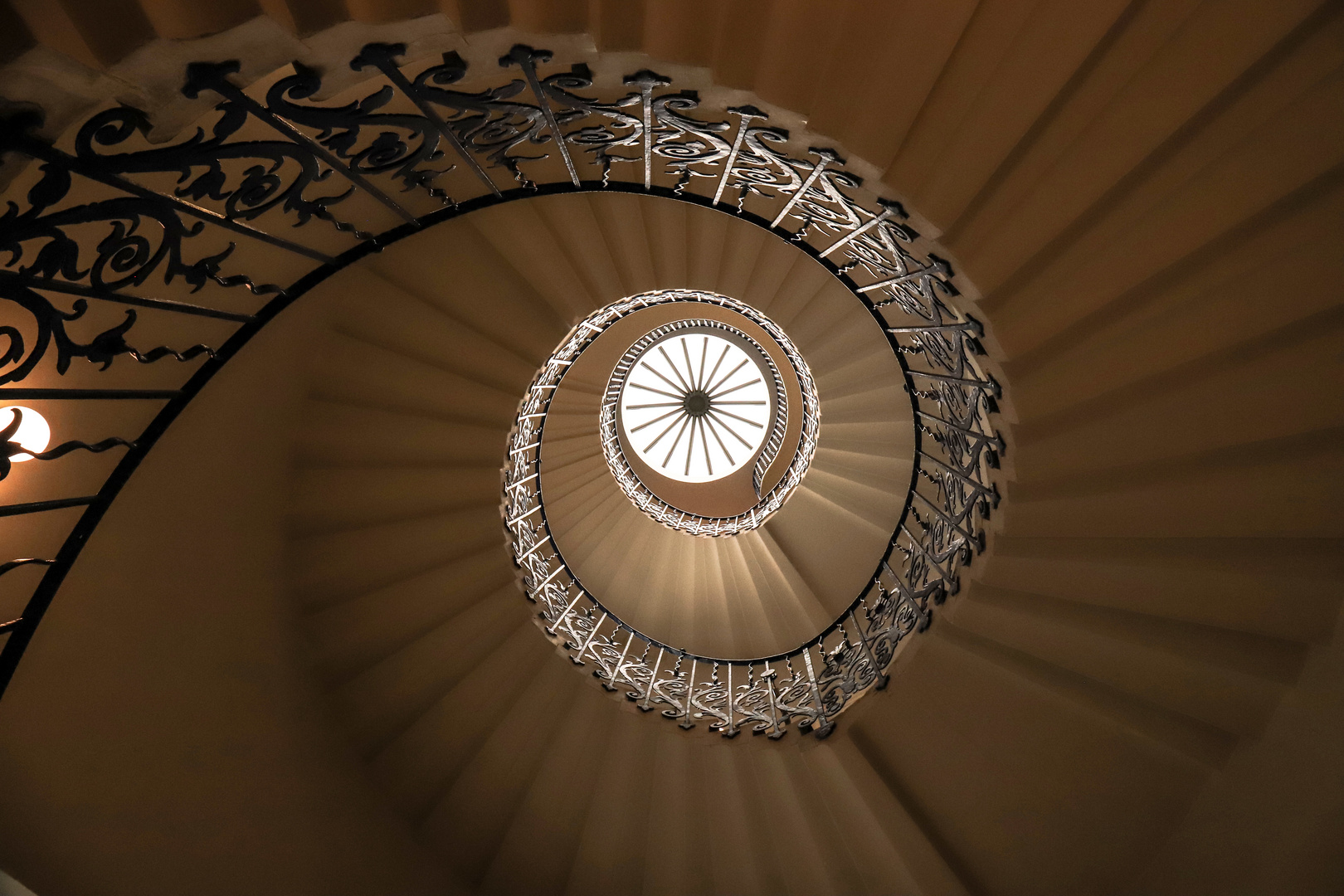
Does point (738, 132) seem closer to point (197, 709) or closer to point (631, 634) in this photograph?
point (197, 709)

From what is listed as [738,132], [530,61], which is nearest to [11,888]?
[530,61]

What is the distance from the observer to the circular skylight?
38.8ft

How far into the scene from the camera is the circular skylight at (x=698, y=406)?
38.8 ft

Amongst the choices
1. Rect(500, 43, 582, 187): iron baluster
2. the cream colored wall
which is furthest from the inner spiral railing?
the cream colored wall

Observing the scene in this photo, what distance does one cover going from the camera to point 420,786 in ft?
18.7

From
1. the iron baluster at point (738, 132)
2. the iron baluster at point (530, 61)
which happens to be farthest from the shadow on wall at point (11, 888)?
the iron baluster at point (738, 132)

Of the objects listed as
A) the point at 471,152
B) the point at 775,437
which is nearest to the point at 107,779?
the point at 471,152

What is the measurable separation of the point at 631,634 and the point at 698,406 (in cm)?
655

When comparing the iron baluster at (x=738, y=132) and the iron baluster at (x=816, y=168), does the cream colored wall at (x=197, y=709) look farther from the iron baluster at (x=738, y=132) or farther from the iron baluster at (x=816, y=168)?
the iron baluster at (x=816, y=168)

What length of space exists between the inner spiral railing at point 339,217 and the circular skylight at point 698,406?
6766mm

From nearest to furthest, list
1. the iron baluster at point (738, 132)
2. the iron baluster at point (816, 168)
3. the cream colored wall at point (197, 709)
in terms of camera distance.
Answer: the iron baluster at point (738, 132)
the iron baluster at point (816, 168)
the cream colored wall at point (197, 709)

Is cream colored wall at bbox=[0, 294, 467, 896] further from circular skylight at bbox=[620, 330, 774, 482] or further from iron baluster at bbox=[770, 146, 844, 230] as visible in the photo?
circular skylight at bbox=[620, 330, 774, 482]

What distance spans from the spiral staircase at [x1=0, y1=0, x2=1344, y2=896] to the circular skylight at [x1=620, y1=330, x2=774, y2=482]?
4694 mm

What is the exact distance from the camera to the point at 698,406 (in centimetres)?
1245
